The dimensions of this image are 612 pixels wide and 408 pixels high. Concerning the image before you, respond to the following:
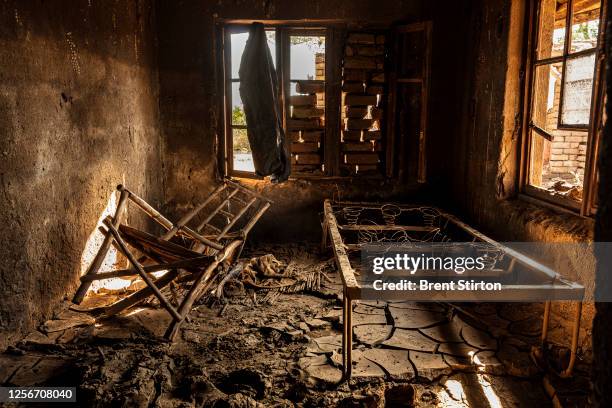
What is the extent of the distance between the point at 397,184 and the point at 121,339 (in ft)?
12.6

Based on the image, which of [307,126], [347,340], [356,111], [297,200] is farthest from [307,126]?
[347,340]

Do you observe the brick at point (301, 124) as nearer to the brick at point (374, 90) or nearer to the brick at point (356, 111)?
the brick at point (356, 111)

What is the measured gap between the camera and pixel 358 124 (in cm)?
564

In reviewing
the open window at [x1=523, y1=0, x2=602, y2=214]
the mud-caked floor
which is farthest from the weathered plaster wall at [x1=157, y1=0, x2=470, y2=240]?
the mud-caked floor

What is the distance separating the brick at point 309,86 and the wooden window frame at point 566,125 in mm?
2369

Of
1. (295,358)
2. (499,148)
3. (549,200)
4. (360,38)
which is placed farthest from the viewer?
(360,38)

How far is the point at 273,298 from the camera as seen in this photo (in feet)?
13.2

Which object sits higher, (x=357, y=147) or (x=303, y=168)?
(x=357, y=147)

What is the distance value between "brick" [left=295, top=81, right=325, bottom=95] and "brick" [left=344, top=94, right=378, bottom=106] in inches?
13.8

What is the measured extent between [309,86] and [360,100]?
0.66 metres

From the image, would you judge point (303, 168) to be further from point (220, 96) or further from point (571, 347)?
point (571, 347)

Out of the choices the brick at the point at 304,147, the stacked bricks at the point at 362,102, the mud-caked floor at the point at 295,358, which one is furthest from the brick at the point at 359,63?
the mud-caked floor at the point at 295,358

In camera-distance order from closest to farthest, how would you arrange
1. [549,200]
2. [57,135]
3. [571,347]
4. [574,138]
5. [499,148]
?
[571,347], [57,135], [549,200], [499,148], [574,138]

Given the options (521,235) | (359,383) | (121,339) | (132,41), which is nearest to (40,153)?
(121,339)
